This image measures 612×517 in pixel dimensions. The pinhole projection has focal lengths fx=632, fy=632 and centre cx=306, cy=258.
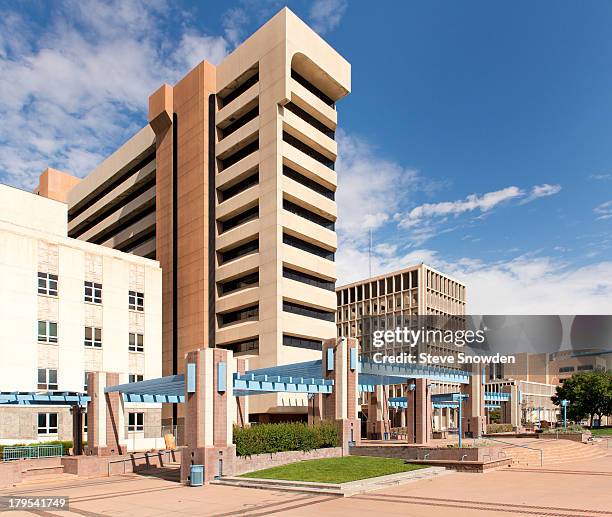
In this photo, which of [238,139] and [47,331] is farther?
[238,139]

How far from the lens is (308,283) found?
6881cm

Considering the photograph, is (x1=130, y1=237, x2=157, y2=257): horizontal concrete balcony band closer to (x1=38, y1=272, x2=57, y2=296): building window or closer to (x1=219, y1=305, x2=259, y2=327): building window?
(x1=219, y1=305, x2=259, y2=327): building window

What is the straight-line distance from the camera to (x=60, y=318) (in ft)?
174

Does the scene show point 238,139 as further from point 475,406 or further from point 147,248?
point 475,406

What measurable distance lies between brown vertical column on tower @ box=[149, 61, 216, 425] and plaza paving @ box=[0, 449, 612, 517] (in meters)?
37.7

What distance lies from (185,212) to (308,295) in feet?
59.5

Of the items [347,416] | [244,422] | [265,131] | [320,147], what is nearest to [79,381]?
[244,422]

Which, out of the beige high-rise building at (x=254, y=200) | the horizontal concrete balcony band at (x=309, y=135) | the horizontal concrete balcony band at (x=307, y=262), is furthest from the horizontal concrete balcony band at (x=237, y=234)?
the horizontal concrete balcony band at (x=309, y=135)

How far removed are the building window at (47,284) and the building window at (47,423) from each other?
10.0m

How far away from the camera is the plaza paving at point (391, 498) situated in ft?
68.4

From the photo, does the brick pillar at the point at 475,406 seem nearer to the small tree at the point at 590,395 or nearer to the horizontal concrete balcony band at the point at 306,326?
the horizontal concrete balcony band at the point at 306,326

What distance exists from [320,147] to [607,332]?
54646mm

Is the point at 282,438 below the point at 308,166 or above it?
below

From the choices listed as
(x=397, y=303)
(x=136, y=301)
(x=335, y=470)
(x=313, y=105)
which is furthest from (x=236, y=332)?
(x=397, y=303)
